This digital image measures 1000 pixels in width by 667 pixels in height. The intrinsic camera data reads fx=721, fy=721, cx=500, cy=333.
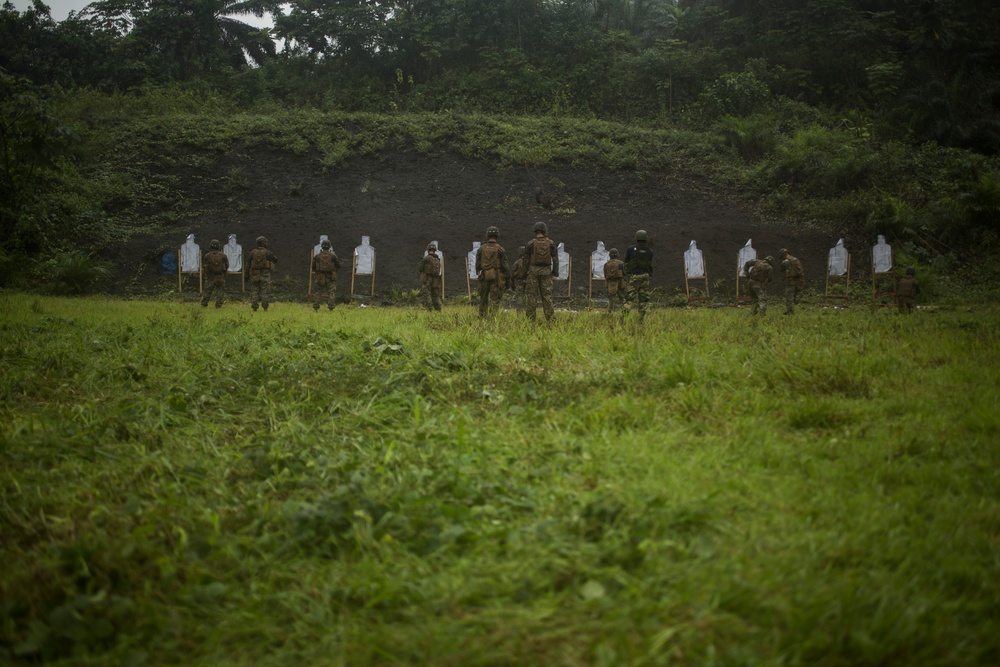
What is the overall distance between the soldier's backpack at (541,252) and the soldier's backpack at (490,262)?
3.94 ft

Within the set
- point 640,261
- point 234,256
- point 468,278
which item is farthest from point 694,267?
point 234,256

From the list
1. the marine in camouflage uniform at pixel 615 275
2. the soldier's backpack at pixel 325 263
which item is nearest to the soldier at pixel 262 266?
the soldier's backpack at pixel 325 263

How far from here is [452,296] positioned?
2261 cm

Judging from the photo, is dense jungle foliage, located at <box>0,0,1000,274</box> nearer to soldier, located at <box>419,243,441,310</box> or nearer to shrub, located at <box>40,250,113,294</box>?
shrub, located at <box>40,250,113,294</box>

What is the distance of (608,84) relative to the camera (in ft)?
113

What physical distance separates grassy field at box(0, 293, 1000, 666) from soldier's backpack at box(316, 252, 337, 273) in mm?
10343

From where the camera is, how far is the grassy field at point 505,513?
290 cm

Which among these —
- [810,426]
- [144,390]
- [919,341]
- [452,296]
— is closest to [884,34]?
[452,296]

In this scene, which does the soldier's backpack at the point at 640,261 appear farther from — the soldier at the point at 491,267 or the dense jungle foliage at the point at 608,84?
the dense jungle foliage at the point at 608,84

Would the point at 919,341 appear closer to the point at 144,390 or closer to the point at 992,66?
the point at 144,390

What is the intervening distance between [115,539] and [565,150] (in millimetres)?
26282

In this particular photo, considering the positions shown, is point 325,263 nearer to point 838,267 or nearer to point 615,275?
point 615,275

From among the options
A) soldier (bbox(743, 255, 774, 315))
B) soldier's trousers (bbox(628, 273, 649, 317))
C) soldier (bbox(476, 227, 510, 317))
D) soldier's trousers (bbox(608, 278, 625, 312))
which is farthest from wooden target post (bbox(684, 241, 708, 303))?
soldier (bbox(476, 227, 510, 317))

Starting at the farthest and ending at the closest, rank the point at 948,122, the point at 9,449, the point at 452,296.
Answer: the point at 948,122
the point at 452,296
the point at 9,449
